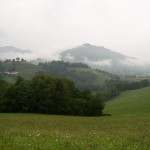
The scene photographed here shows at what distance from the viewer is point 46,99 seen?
8931cm

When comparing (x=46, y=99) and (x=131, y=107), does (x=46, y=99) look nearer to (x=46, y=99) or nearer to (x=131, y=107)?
(x=46, y=99)

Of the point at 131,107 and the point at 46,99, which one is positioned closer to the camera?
the point at 46,99

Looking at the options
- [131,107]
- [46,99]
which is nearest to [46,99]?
[46,99]

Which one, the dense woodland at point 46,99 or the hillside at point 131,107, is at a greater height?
the dense woodland at point 46,99

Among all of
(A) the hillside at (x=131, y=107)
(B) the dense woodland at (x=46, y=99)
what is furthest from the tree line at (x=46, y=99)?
(A) the hillside at (x=131, y=107)

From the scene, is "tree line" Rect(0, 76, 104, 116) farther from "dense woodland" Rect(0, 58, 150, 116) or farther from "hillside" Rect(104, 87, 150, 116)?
"hillside" Rect(104, 87, 150, 116)

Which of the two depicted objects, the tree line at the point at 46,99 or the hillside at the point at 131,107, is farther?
the hillside at the point at 131,107

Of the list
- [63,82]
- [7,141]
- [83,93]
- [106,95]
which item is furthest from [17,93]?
[106,95]

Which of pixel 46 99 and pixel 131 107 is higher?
pixel 46 99

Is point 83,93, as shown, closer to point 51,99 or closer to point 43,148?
point 51,99

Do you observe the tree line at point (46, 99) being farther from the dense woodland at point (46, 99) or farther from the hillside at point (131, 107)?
the hillside at point (131, 107)

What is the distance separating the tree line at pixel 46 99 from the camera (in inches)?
3418

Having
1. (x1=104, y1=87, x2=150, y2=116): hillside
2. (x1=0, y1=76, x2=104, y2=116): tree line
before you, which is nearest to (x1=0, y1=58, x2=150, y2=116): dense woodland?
(x1=0, y1=76, x2=104, y2=116): tree line

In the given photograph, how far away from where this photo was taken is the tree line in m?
86.8
